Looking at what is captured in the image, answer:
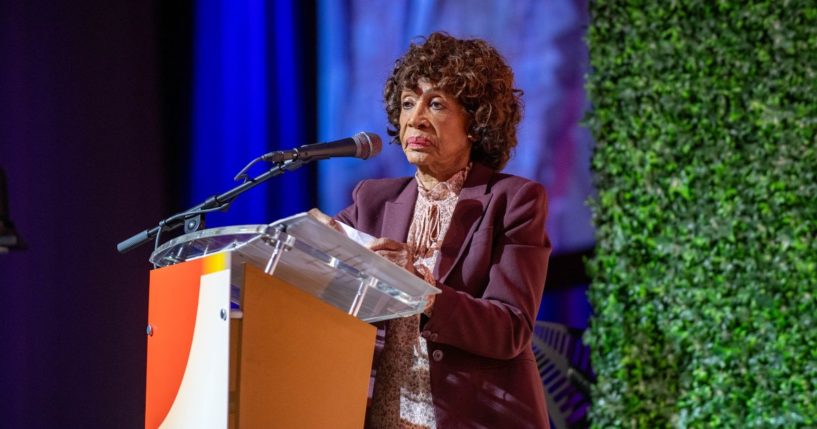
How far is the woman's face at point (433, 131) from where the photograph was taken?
6.63 ft

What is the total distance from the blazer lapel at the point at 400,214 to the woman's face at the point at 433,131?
0.22 ft

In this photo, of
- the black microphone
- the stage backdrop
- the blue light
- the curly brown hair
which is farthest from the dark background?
the black microphone

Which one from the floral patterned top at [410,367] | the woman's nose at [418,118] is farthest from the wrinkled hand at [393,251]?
the woman's nose at [418,118]

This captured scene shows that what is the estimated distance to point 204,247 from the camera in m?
1.41

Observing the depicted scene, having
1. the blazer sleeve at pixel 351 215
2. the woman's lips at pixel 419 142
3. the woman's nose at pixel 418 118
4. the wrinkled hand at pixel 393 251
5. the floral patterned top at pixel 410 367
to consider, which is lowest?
the floral patterned top at pixel 410 367

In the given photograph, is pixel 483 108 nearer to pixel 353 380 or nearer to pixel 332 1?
pixel 353 380

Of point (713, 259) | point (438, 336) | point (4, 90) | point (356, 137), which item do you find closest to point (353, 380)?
point (438, 336)

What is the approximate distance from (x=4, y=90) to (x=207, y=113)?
88 centimetres

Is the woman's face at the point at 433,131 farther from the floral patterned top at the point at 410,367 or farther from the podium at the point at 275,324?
the podium at the point at 275,324

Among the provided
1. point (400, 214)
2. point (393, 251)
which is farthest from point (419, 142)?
point (393, 251)

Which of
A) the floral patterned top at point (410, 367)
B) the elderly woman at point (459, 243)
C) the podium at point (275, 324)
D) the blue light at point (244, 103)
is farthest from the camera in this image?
the blue light at point (244, 103)

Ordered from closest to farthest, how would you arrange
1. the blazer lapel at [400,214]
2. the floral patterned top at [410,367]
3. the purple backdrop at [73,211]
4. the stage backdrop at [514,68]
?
the floral patterned top at [410,367] < the blazer lapel at [400,214] < the purple backdrop at [73,211] < the stage backdrop at [514,68]

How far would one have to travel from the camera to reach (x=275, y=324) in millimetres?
1279

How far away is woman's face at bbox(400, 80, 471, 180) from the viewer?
2.02 m
